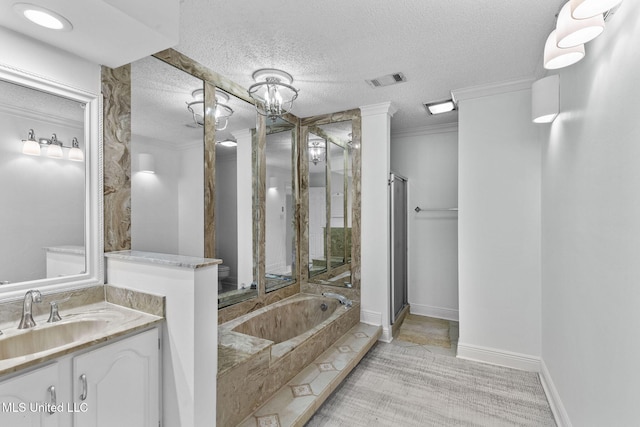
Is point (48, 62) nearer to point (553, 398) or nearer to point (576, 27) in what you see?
point (576, 27)

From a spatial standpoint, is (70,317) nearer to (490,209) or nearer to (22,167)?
(22,167)

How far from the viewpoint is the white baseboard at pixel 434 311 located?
3832mm

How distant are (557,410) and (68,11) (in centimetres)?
345

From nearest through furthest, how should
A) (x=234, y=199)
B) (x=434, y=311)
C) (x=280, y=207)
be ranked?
(x=234, y=199) → (x=280, y=207) → (x=434, y=311)

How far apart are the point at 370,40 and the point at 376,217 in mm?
1734

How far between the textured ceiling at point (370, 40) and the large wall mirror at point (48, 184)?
2.74 ft

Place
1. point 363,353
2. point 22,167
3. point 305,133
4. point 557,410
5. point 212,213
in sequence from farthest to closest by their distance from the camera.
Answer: point 305,133, point 363,353, point 212,213, point 557,410, point 22,167

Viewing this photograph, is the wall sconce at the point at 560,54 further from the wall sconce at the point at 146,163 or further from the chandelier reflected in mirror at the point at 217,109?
the wall sconce at the point at 146,163

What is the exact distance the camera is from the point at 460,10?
5.62 feet

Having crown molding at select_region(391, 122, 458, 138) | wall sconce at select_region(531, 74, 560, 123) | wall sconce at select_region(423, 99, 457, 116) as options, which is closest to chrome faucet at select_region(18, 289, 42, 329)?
wall sconce at select_region(531, 74, 560, 123)

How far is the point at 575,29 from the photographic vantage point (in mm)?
1249

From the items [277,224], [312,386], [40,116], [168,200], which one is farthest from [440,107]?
[40,116]

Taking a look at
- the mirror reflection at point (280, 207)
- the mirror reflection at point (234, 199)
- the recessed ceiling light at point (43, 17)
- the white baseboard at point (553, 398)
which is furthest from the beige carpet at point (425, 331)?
the recessed ceiling light at point (43, 17)

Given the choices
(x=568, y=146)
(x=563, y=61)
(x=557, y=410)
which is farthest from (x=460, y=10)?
(x=557, y=410)
